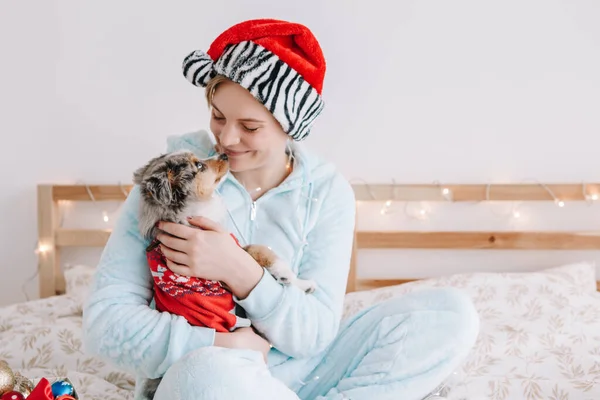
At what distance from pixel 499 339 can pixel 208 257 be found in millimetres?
1112

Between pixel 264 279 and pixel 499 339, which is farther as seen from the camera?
pixel 499 339

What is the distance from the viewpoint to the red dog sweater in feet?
4.17

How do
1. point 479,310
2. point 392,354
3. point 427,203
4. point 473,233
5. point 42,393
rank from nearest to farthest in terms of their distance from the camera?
point 42,393 < point 392,354 < point 479,310 < point 473,233 < point 427,203

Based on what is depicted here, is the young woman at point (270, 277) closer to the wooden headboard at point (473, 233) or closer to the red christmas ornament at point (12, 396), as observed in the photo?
the red christmas ornament at point (12, 396)

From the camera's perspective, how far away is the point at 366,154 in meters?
2.84

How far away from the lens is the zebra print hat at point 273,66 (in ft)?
4.61

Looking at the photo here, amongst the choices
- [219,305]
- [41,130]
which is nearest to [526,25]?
[219,305]

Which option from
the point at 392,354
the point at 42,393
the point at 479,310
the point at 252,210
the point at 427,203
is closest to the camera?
the point at 42,393

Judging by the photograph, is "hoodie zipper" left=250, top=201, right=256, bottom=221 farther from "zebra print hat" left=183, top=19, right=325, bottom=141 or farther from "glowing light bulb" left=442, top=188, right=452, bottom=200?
"glowing light bulb" left=442, top=188, right=452, bottom=200

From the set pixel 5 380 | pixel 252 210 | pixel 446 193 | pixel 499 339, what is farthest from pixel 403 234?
pixel 5 380

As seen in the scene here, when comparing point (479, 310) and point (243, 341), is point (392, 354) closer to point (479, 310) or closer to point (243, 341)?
point (243, 341)

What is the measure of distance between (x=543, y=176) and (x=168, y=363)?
2.09 m

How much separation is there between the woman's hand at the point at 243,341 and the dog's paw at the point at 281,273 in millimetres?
135

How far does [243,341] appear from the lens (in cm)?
128
